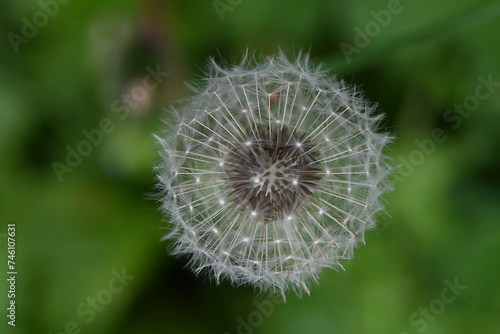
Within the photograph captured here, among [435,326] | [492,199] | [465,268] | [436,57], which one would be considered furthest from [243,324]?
[436,57]

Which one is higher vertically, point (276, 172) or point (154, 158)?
point (154, 158)

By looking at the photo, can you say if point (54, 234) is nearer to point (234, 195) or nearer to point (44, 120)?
point (44, 120)

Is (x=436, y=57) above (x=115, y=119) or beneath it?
above

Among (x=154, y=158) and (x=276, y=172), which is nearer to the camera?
(x=276, y=172)

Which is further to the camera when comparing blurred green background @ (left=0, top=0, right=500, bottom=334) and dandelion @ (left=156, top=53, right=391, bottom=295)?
blurred green background @ (left=0, top=0, right=500, bottom=334)
